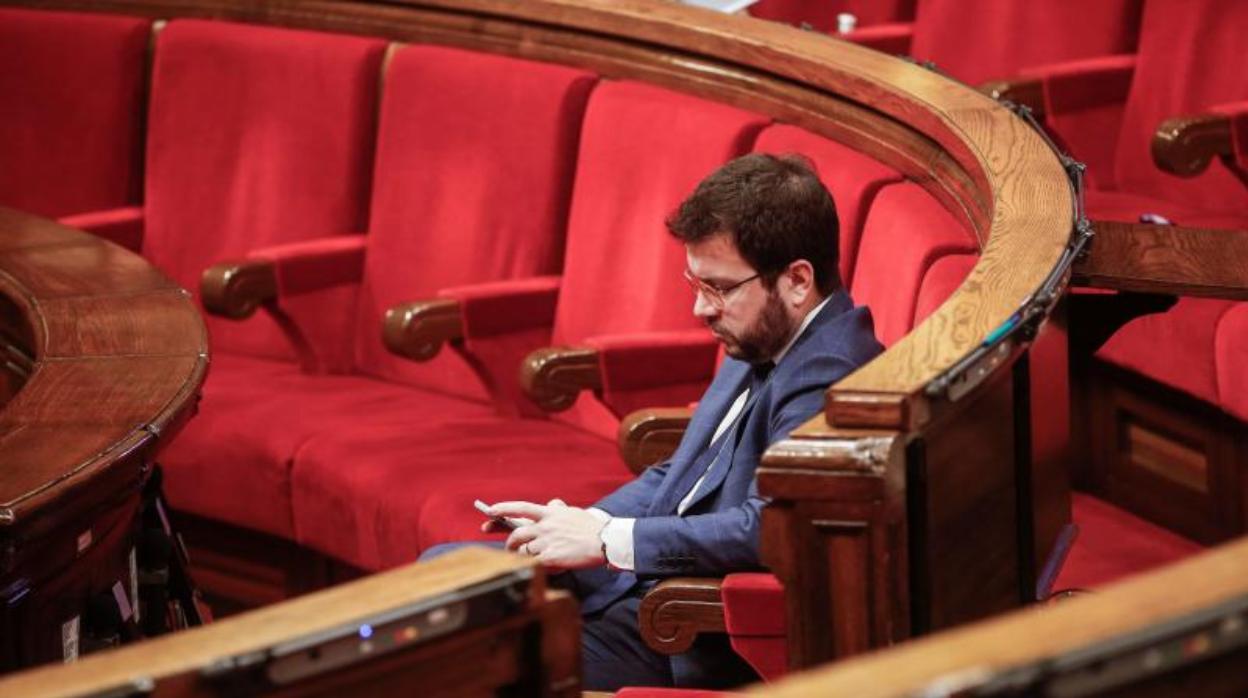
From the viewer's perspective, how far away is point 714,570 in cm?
127

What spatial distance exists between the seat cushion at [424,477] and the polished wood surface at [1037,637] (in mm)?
1103

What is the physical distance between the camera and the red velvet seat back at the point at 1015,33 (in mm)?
2309

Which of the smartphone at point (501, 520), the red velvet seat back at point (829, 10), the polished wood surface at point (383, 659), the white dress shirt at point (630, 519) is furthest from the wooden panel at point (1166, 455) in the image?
the polished wood surface at point (383, 659)

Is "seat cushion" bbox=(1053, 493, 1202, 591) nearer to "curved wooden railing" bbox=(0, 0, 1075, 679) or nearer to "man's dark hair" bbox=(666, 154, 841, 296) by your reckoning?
"curved wooden railing" bbox=(0, 0, 1075, 679)

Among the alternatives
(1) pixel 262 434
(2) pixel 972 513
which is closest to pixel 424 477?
(1) pixel 262 434

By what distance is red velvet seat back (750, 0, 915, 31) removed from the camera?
2801mm

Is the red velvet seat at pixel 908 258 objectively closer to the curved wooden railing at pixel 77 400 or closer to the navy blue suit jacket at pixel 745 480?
the navy blue suit jacket at pixel 745 480

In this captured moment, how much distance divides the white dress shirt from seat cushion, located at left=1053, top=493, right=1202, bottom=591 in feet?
1.48

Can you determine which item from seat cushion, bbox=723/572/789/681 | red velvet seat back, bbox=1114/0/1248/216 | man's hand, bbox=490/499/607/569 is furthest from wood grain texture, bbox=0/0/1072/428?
red velvet seat back, bbox=1114/0/1248/216

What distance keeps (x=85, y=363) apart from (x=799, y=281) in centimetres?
56

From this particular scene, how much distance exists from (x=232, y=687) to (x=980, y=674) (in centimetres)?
29

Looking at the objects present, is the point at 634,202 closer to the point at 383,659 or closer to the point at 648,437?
the point at 648,437

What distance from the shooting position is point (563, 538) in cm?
134

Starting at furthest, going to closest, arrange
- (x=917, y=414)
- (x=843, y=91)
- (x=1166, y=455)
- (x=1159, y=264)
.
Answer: (x=1166, y=455) → (x=843, y=91) → (x=1159, y=264) → (x=917, y=414)
